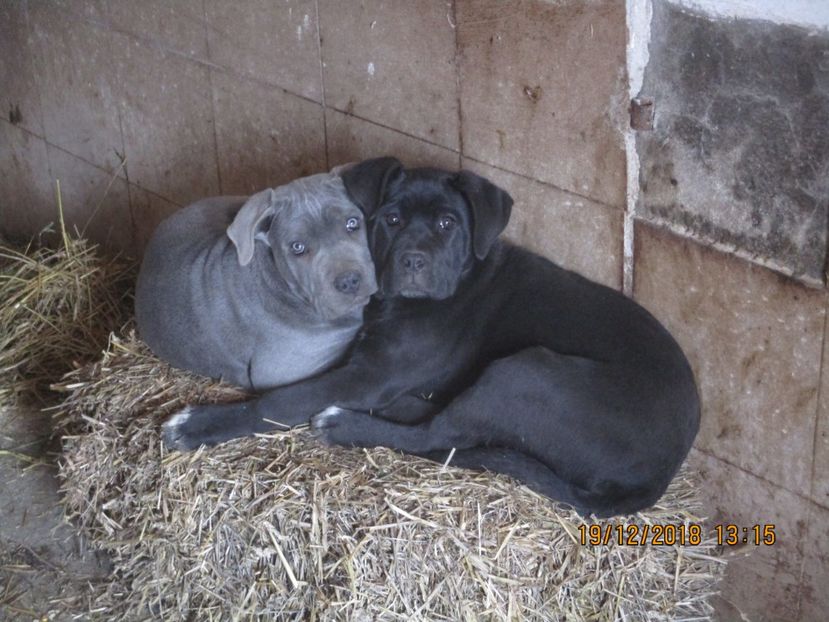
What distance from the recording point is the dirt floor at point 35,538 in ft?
16.0

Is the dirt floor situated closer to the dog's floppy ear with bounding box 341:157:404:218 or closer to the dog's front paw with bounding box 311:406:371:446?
the dog's front paw with bounding box 311:406:371:446

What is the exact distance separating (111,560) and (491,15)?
2669mm

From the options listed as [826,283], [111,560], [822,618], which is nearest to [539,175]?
[826,283]

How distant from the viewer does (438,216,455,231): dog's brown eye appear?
175 inches

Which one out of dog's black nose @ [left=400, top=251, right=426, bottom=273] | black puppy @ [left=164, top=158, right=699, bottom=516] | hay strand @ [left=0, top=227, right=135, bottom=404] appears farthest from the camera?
hay strand @ [left=0, top=227, right=135, bottom=404]

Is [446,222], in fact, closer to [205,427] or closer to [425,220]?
[425,220]

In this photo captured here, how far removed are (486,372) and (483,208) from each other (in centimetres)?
61

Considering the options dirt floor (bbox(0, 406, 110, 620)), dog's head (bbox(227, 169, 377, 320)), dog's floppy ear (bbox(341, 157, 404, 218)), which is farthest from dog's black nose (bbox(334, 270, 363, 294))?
dirt floor (bbox(0, 406, 110, 620))

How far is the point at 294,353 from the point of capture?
4844 mm

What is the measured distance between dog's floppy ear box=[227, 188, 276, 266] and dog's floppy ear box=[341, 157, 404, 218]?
1.08ft

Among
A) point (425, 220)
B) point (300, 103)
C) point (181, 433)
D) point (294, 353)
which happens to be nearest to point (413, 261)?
point (425, 220)

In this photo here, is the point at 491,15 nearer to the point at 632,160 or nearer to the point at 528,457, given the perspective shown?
the point at 632,160

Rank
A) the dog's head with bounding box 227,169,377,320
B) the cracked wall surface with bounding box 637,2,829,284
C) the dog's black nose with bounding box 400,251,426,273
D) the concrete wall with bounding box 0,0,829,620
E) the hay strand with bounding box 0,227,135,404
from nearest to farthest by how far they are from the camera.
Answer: the cracked wall surface with bounding box 637,2,829,284
the concrete wall with bounding box 0,0,829,620
the dog's black nose with bounding box 400,251,426,273
the dog's head with bounding box 227,169,377,320
the hay strand with bounding box 0,227,135,404

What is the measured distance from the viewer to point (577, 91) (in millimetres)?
4398
